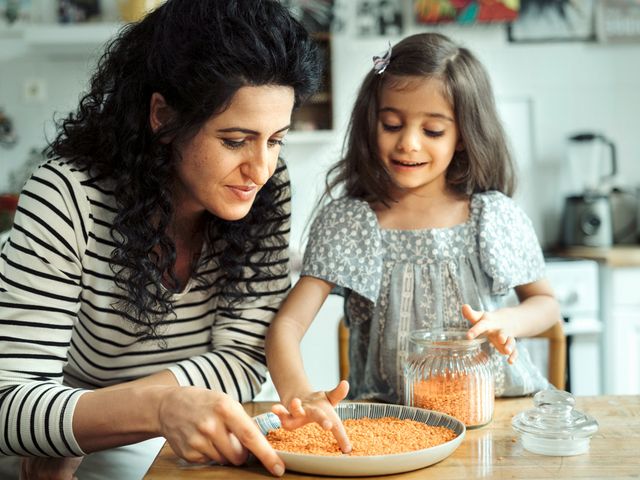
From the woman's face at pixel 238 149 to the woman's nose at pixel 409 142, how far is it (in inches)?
9.4

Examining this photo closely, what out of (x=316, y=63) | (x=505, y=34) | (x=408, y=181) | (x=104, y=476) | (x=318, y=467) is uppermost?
(x=505, y=34)

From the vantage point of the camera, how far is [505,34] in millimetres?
3605

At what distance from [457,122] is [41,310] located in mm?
755

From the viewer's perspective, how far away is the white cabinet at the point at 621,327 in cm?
307

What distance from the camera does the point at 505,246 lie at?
4.78 feet

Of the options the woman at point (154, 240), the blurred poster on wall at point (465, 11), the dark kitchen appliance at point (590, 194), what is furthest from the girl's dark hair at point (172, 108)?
the blurred poster on wall at point (465, 11)

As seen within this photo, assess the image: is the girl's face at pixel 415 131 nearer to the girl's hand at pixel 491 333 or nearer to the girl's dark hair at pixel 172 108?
the girl's dark hair at pixel 172 108

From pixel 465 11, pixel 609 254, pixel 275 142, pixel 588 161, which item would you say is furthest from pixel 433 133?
pixel 588 161

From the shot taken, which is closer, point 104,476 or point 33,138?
point 104,476

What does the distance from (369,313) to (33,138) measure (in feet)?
8.24

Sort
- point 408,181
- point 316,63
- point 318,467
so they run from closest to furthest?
point 318,467, point 316,63, point 408,181

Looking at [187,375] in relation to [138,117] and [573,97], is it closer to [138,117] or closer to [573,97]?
[138,117]

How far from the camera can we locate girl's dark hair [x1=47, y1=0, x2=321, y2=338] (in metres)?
1.21

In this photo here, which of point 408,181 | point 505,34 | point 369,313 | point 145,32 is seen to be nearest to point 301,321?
point 369,313
